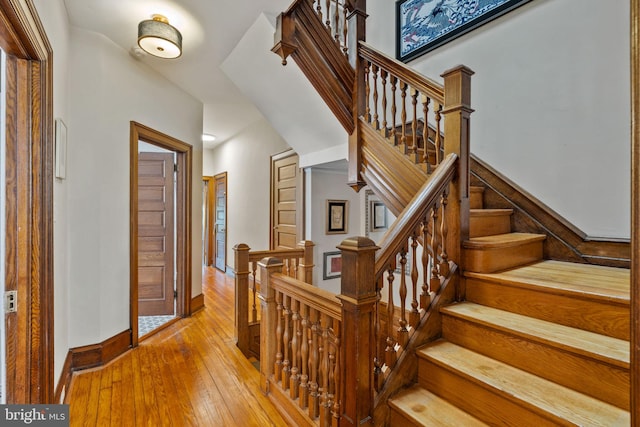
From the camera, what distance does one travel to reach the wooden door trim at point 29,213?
1.39 metres

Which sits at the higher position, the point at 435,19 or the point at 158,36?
the point at 435,19

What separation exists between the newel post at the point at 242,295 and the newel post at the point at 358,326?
5.43 ft

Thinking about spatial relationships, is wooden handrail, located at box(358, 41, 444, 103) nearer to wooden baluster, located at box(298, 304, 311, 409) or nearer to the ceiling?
the ceiling

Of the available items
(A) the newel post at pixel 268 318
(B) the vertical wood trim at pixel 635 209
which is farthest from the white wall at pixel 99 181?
(B) the vertical wood trim at pixel 635 209

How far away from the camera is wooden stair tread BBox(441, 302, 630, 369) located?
1182mm

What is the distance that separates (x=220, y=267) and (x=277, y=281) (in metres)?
5.22

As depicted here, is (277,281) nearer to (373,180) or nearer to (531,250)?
(373,180)

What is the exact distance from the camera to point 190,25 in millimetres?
2646

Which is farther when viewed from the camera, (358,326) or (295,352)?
(295,352)

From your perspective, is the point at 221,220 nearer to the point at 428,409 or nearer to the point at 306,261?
the point at 306,261

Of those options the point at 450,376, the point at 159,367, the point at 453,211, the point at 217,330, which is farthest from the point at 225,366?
the point at 453,211

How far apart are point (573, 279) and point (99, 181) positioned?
3.24 m

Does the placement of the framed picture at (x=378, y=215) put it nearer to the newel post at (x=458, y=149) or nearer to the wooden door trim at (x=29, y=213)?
the newel post at (x=458, y=149)

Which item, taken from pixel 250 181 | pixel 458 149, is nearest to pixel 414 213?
pixel 458 149
